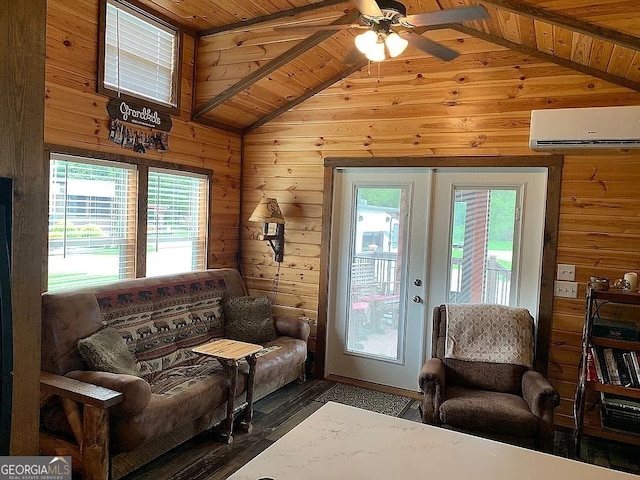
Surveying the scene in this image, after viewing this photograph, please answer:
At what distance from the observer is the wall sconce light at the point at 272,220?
14.0 feet

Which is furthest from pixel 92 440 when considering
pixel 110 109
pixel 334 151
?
pixel 334 151

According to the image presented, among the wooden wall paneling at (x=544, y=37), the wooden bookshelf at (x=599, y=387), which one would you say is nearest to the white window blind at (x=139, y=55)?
the wooden wall paneling at (x=544, y=37)

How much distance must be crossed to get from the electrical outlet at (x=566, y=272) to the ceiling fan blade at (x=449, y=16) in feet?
7.34

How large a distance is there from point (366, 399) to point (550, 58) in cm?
314

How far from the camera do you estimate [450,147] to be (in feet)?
13.0

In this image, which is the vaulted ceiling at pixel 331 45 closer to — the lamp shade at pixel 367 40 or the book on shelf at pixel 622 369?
the lamp shade at pixel 367 40

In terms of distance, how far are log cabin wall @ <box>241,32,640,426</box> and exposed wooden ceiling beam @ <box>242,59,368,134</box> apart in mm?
50

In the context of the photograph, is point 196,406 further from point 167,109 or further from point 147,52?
point 147,52

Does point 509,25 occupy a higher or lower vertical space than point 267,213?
higher

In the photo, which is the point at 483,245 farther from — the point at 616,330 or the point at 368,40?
the point at 368,40

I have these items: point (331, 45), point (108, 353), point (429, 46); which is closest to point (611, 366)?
point (429, 46)

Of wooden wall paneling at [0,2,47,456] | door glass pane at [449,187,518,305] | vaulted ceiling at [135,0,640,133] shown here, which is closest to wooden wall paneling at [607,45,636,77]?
vaulted ceiling at [135,0,640,133]

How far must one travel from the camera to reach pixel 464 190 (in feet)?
13.1

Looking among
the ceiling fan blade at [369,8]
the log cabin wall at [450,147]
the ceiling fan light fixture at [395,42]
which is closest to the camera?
the ceiling fan blade at [369,8]
